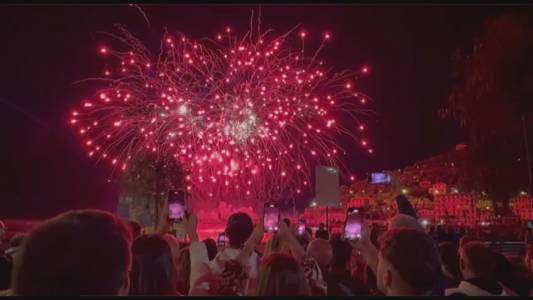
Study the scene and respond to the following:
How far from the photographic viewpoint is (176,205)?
20.7ft

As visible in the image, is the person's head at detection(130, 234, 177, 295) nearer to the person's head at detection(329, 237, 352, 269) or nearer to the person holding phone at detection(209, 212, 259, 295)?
the person holding phone at detection(209, 212, 259, 295)

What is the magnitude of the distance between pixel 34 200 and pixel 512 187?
99.1 ft

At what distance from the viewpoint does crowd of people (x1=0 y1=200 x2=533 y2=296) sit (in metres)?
2.18

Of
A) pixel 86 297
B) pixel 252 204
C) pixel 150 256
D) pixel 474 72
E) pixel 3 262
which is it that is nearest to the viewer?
pixel 86 297

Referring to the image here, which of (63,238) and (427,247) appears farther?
(427,247)

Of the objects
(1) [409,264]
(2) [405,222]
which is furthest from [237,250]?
(1) [409,264]

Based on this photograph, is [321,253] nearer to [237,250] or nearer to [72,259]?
[237,250]

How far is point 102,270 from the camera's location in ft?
7.36

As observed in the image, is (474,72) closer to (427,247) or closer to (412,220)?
(412,220)

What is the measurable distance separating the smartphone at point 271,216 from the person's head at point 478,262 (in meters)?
2.95

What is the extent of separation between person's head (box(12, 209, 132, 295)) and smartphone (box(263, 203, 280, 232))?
476cm

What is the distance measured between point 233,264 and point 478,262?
227 cm

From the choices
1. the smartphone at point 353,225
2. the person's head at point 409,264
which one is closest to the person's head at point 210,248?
the smartphone at point 353,225

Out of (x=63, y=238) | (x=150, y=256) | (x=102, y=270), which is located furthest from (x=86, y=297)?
(x=150, y=256)
